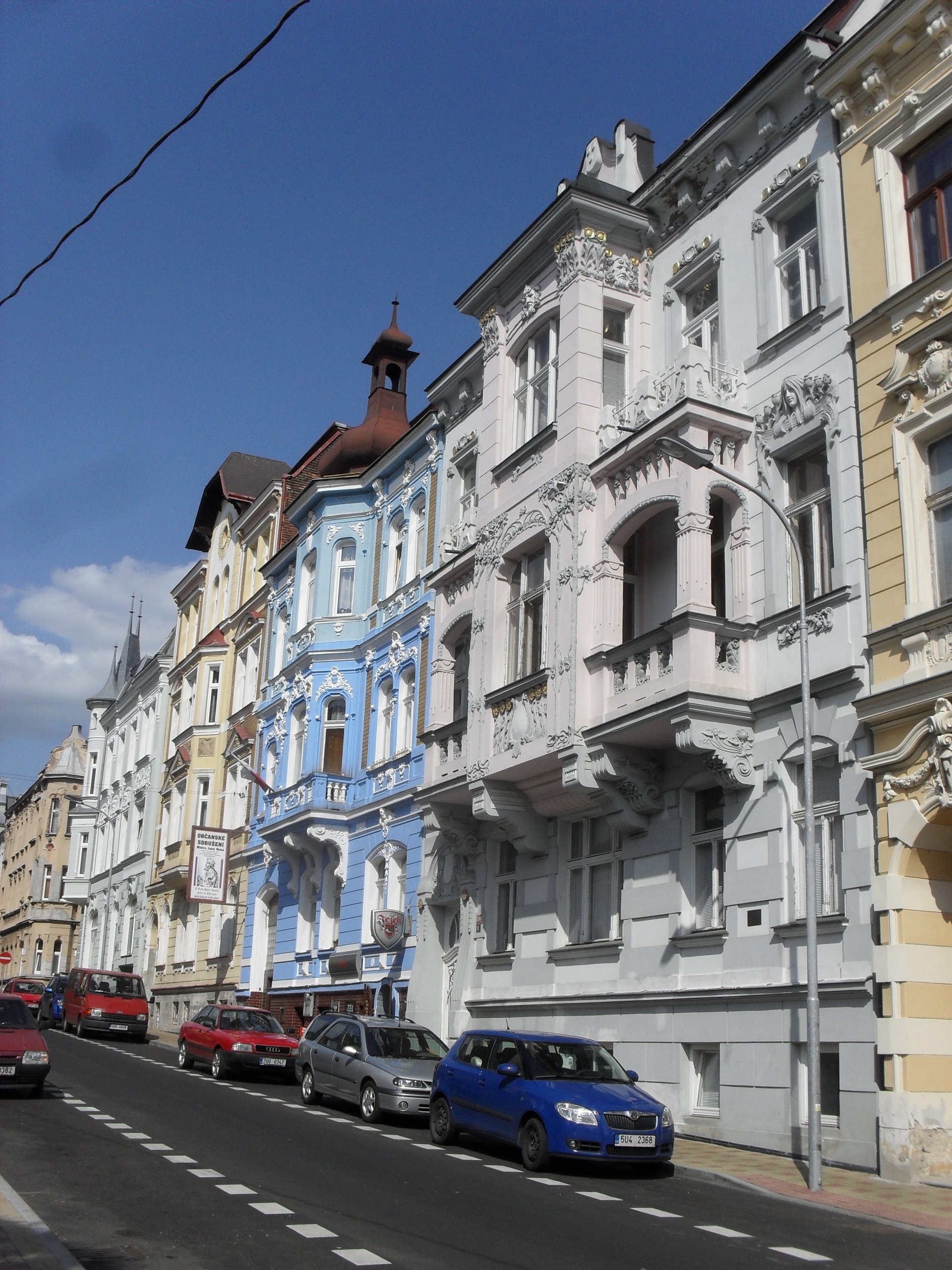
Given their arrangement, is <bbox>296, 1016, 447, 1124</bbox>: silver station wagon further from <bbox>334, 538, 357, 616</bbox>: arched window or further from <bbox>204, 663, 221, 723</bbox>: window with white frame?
<bbox>204, 663, 221, 723</bbox>: window with white frame

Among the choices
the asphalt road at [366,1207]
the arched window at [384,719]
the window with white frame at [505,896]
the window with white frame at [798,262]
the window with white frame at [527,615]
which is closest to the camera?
the asphalt road at [366,1207]

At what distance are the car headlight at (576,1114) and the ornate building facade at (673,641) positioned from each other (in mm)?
3217

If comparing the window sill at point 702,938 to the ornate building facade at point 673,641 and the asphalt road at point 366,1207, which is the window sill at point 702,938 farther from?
the asphalt road at point 366,1207

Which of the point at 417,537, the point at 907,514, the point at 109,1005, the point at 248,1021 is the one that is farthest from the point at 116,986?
the point at 907,514

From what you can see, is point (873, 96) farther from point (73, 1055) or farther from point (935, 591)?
point (73, 1055)

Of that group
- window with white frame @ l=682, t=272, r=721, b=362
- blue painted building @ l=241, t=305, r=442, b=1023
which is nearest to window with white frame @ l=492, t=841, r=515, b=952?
blue painted building @ l=241, t=305, r=442, b=1023

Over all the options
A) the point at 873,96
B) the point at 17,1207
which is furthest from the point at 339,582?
the point at 17,1207

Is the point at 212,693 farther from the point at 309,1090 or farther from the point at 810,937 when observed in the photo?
the point at 810,937

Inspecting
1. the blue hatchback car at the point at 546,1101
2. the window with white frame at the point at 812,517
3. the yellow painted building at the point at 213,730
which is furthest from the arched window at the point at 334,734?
the window with white frame at the point at 812,517

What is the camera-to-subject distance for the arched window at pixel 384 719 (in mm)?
30391

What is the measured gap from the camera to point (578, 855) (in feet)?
69.7

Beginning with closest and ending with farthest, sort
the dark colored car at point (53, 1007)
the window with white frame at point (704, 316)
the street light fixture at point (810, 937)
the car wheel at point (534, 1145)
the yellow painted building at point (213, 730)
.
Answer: the street light fixture at point (810, 937), the car wheel at point (534, 1145), the window with white frame at point (704, 316), the yellow painted building at point (213, 730), the dark colored car at point (53, 1007)

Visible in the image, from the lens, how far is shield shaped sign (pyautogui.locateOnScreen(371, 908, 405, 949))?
2667 centimetres

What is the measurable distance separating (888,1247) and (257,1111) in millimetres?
10543
